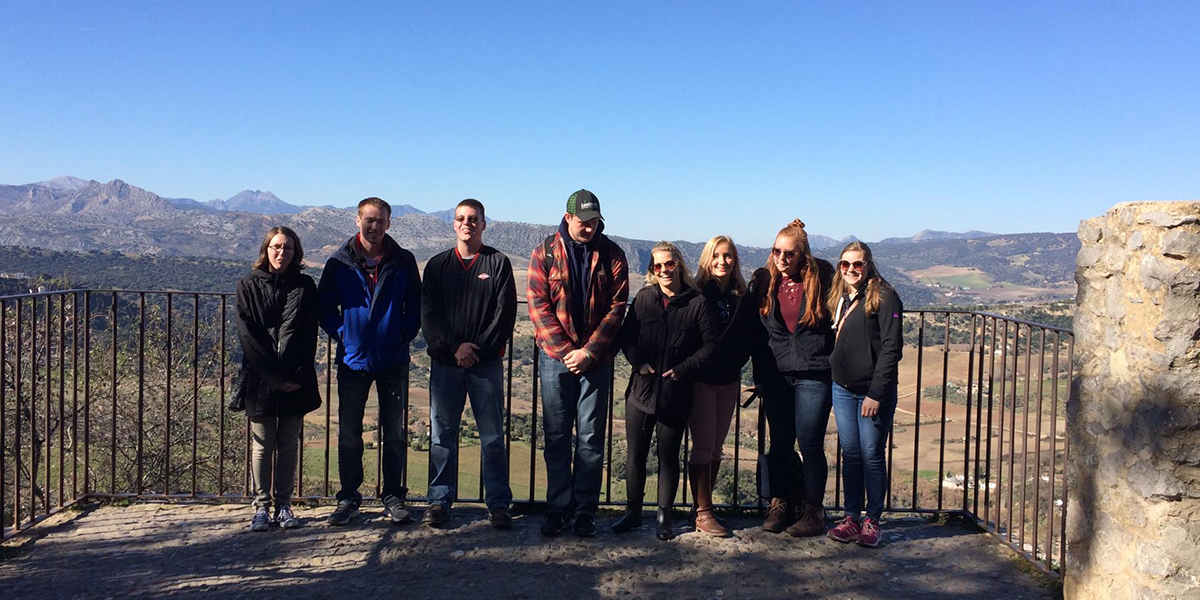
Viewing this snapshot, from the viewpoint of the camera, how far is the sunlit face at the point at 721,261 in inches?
164

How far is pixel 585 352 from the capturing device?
13.2 ft

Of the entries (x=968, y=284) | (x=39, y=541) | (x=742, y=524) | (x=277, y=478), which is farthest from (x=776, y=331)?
(x=968, y=284)

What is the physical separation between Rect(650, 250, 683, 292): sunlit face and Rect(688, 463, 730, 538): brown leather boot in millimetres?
1035

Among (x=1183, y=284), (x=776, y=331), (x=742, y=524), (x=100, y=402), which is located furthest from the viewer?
(x=100, y=402)

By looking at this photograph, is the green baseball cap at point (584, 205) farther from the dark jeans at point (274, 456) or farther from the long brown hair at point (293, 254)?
the dark jeans at point (274, 456)

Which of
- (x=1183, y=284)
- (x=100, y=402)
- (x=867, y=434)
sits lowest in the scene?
(x=100, y=402)

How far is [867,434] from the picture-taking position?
413 centimetres

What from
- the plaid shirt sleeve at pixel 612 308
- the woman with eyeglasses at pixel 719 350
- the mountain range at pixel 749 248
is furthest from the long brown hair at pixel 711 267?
the mountain range at pixel 749 248

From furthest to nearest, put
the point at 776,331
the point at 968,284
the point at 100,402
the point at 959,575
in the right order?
the point at 968,284, the point at 100,402, the point at 776,331, the point at 959,575

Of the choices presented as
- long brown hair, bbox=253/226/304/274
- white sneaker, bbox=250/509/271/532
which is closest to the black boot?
white sneaker, bbox=250/509/271/532

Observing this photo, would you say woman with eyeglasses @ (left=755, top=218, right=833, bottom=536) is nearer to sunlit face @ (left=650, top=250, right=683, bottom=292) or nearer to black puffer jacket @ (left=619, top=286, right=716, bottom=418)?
black puffer jacket @ (left=619, top=286, right=716, bottom=418)

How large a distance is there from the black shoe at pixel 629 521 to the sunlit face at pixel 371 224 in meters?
2.12

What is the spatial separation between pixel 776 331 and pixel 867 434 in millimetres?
745

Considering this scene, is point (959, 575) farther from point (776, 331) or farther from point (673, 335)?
point (673, 335)
